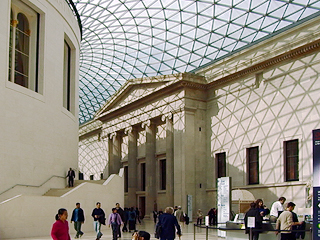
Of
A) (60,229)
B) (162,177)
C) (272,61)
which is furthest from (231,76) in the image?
(60,229)

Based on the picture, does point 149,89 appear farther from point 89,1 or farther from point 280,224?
point 280,224

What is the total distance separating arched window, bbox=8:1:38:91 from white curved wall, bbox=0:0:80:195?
1.52 ft

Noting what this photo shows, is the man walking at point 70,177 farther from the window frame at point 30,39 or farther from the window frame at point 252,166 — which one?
the window frame at point 252,166

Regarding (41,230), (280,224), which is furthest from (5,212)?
(280,224)

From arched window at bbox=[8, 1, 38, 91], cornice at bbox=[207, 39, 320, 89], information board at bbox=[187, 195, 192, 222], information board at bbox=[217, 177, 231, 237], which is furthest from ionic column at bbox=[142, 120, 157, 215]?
information board at bbox=[217, 177, 231, 237]

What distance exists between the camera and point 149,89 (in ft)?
161

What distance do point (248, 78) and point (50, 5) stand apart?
697 inches

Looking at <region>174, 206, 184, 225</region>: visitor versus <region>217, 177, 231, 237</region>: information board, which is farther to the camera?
<region>174, 206, 184, 225</region>: visitor

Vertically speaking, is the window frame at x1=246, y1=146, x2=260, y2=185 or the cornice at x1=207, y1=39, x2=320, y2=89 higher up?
the cornice at x1=207, y1=39, x2=320, y2=89

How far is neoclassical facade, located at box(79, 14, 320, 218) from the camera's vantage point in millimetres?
32906

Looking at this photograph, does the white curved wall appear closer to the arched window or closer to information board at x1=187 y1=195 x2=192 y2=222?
the arched window

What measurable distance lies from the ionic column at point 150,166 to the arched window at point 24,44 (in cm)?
2111

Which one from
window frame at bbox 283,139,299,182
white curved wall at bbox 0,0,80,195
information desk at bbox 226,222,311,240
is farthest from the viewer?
window frame at bbox 283,139,299,182

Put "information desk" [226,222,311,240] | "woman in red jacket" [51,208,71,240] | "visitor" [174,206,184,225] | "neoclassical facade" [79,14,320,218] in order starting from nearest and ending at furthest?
"woman in red jacket" [51,208,71,240]
"information desk" [226,222,311,240]
"neoclassical facade" [79,14,320,218]
"visitor" [174,206,184,225]
